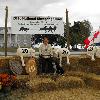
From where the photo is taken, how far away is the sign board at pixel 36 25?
1700 cm

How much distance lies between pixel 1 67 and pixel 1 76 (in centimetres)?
256

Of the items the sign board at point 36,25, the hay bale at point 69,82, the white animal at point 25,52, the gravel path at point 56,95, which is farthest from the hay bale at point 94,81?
the sign board at point 36,25

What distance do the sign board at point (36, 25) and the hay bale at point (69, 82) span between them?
15.0ft

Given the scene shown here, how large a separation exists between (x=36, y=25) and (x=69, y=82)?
513 centimetres

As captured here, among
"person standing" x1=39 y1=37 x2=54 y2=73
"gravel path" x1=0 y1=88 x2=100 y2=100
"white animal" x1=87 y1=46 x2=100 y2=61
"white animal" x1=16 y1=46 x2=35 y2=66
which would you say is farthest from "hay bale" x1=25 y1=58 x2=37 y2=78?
"white animal" x1=87 y1=46 x2=100 y2=61

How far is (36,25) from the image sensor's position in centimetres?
1734

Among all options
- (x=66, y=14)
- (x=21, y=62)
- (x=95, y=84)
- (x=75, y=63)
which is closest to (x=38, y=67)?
(x=21, y=62)

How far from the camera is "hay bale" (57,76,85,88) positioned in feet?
42.5

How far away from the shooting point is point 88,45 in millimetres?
17062

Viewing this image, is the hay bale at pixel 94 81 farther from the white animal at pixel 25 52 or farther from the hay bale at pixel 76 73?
the white animal at pixel 25 52

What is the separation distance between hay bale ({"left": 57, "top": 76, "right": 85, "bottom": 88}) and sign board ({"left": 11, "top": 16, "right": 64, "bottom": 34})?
15.0ft

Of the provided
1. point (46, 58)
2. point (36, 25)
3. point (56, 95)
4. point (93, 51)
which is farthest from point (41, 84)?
point (36, 25)

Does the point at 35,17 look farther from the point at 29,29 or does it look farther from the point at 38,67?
the point at 38,67

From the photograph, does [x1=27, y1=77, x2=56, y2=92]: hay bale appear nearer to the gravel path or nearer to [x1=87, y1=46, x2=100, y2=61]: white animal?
the gravel path
